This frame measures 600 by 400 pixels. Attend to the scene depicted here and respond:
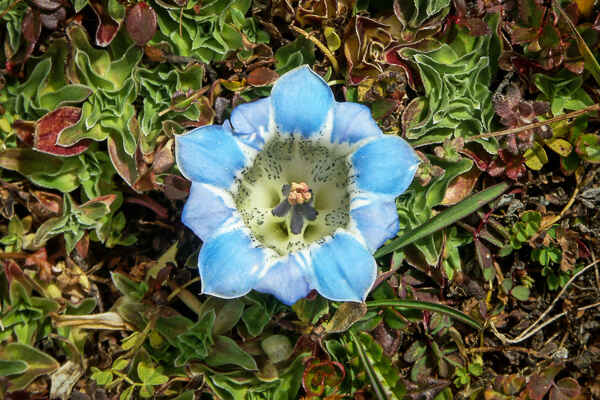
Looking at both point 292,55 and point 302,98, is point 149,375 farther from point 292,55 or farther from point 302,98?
point 292,55

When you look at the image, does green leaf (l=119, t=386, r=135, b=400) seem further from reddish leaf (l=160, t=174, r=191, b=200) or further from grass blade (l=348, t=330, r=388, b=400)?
grass blade (l=348, t=330, r=388, b=400)

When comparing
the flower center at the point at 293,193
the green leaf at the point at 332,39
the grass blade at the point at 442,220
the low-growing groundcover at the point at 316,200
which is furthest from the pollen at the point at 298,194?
the green leaf at the point at 332,39

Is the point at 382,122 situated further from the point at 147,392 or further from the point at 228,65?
the point at 147,392

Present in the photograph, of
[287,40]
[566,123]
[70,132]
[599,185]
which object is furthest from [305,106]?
[599,185]

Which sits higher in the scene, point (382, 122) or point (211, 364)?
point (382, 122)

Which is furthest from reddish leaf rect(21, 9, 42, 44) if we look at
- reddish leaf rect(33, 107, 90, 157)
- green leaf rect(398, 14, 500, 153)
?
green leaf rect(398, 14, 500, 153)

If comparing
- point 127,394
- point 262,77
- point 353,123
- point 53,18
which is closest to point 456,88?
point 353,123

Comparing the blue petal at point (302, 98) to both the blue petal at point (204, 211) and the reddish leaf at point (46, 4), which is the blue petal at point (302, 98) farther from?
the reddish leaf at point (46, 4)

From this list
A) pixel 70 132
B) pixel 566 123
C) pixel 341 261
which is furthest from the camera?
pixel 566 123
